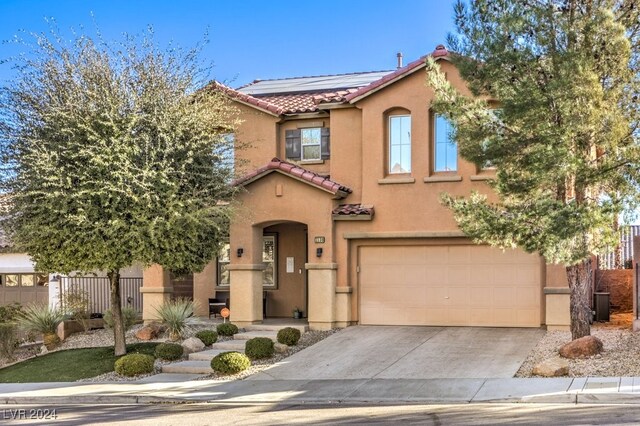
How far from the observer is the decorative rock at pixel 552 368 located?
14953 millimetres

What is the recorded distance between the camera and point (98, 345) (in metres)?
22.2

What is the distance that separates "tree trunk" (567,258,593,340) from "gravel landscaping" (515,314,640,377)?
54cm

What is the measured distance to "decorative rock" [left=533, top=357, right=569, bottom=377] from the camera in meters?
15.0

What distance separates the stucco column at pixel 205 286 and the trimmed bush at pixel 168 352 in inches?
256

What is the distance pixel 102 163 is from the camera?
17.9 m

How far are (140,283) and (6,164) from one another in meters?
9.51

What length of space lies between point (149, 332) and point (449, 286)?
8.18 metres

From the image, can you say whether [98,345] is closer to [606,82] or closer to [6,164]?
[6,164]

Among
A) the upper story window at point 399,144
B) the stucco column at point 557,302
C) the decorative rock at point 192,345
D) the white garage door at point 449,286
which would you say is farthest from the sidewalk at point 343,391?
the upper story window at point 399,144

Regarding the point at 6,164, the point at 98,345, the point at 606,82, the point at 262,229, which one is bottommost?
the point at 98,345

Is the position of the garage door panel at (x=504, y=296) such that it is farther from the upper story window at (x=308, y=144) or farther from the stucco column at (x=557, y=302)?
the upper story window at (x=308, y=144)

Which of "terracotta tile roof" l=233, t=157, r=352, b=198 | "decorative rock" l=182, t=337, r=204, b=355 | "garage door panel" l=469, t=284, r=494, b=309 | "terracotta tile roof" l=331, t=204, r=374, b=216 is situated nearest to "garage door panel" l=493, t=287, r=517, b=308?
"garage door panel" l=469, t=284, r=494, b=309

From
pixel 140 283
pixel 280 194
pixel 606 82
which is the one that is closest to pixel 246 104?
pixel 280 194

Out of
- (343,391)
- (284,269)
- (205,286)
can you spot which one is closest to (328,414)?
(343,391)
